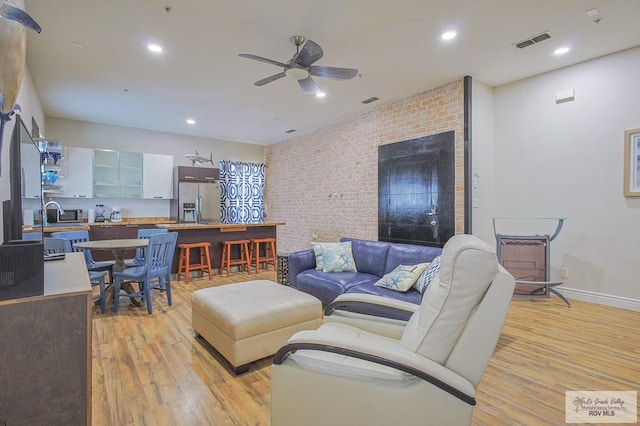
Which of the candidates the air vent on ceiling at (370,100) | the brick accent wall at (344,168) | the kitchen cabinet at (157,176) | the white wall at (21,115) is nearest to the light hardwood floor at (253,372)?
the white wall at (21,115)

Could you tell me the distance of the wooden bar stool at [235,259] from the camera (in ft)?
17.7

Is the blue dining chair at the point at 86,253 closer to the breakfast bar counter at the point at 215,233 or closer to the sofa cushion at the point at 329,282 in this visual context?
the breakfast bar counter at the point at 215,233

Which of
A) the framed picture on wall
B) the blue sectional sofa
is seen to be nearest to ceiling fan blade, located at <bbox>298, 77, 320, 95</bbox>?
the blue sectional sofa

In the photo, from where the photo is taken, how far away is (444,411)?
1.14 m

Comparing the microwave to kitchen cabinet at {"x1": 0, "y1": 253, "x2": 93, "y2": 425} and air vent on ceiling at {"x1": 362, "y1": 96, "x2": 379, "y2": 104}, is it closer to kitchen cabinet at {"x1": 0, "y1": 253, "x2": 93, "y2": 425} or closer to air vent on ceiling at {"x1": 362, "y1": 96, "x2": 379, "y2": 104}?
kitchen cabinet at {"x1": 0, "y1": 253, "x2": 93, "y2": 425}

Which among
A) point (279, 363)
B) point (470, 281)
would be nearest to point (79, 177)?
point (279, 363)

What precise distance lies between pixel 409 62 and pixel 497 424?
3716mm

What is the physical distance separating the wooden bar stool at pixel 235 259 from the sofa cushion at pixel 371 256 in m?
2.50

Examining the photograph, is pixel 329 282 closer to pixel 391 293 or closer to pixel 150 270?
pixel 391 293

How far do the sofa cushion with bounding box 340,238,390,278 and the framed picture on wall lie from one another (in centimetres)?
285

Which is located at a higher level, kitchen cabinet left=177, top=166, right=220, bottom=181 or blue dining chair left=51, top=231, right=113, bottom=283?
kitchen cabinet left=177, top=166, right=220, bottom=181

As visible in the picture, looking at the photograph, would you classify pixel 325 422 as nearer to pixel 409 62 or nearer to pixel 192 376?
pixel 192 376

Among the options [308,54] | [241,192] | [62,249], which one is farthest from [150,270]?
[241,192]

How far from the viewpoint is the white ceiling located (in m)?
2.79
